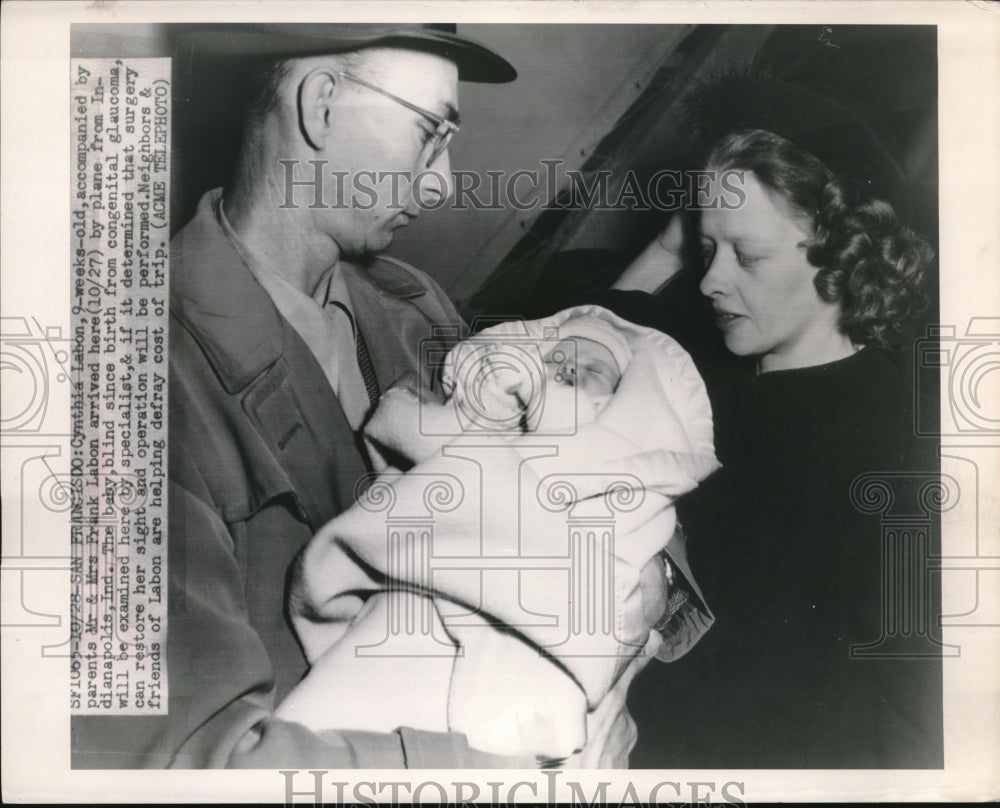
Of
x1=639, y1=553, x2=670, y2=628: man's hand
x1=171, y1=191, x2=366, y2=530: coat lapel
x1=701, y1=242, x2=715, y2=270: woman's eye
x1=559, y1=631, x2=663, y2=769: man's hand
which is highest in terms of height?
x1=701, y1=242, x2=715, y2=270: woman's eye

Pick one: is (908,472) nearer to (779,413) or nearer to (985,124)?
(779,413)

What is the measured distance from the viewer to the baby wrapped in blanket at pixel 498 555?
1.32 m

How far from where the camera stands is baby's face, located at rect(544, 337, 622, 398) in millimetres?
1346

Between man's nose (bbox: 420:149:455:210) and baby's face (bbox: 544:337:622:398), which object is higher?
man's nose (bbox: 420:149:455:210)

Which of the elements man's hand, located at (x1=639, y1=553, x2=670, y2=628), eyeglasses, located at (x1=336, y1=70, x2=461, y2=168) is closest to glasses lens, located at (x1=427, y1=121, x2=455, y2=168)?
eyeglasses, located at (x1=336, y1=70, x2=461, y2=168)

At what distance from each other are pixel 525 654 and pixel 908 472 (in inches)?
24.7

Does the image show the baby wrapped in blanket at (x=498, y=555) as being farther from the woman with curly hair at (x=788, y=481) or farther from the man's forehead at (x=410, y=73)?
the man's forehead at (x=410, y=73)

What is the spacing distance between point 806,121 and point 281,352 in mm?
842

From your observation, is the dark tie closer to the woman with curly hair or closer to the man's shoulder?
the man's shoulder

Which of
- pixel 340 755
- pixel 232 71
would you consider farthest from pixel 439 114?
pixel 340 755

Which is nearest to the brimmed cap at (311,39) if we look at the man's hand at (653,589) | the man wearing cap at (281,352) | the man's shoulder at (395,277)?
the man wearing cap at (281,352)

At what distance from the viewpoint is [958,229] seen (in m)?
1.38
